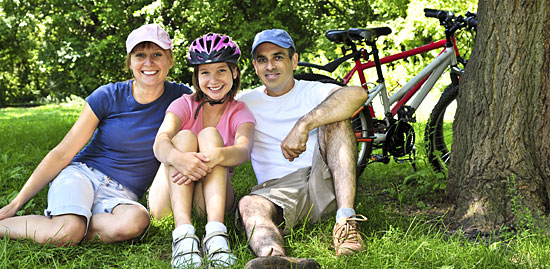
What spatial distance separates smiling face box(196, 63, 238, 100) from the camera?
10.0 ft

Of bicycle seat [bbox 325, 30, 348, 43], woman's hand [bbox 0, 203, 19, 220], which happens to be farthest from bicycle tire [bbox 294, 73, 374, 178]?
woman's hand [bbox 0, 203, 19, 220]

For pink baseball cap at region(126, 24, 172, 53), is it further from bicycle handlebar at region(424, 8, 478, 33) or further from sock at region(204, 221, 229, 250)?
bicycle handlebar at region(424, 8, 478, 33)

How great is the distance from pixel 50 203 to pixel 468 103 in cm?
250

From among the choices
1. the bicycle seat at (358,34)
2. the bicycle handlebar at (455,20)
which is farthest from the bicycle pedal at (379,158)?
the bicycle handlebar at (455,20)

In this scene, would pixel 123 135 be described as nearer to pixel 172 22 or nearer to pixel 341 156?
pixel 341 156

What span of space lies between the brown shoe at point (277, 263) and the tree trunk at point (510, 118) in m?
1.22

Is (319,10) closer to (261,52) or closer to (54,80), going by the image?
(54,80)

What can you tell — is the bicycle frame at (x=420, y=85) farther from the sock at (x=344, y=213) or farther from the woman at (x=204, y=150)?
the sock at (x=344, y=213)

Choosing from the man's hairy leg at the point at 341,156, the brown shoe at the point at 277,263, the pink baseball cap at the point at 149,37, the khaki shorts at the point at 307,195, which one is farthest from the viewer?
the pink baseball cap at the point at 149,37

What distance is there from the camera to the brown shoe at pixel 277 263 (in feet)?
7.10

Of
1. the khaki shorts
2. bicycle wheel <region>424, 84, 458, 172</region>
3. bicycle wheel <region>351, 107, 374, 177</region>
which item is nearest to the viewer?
the khaki shorts

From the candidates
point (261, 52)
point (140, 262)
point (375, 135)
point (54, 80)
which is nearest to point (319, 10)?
point (54, 80)

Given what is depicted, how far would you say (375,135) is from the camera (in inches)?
170

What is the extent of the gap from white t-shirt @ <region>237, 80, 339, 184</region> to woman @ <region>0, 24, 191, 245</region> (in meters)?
0.60
